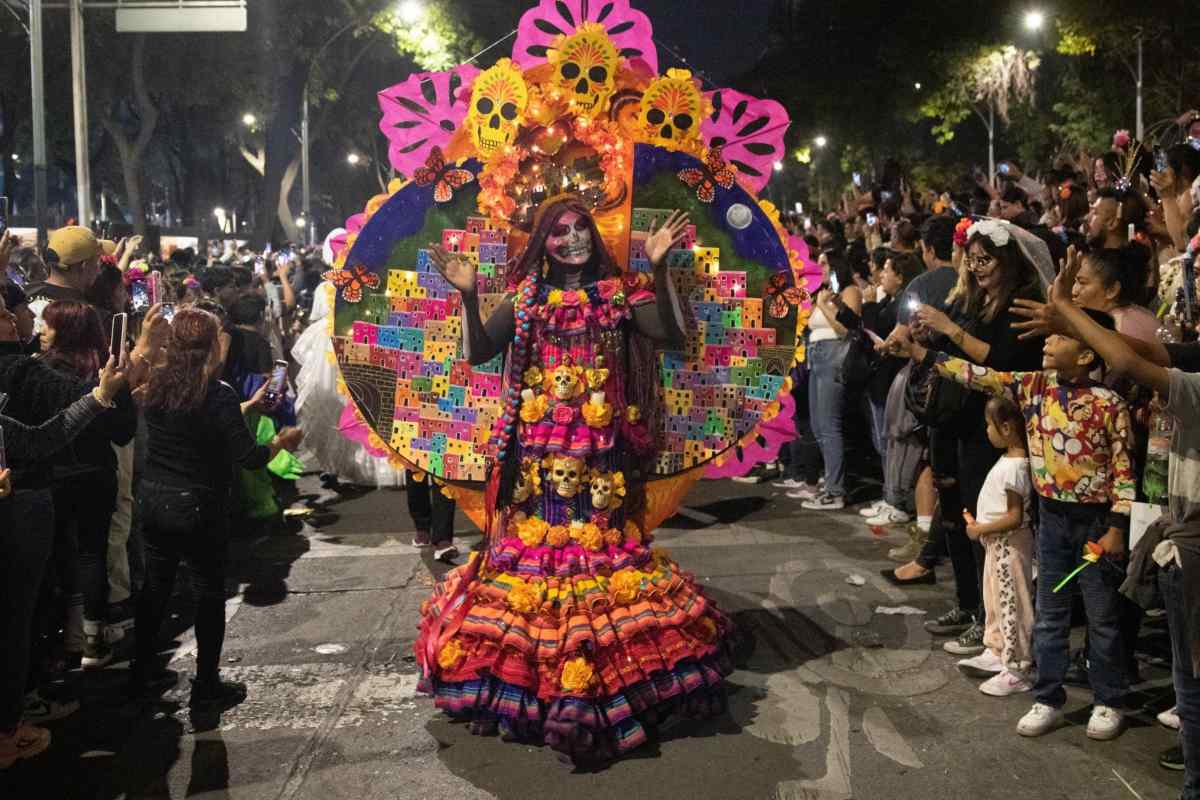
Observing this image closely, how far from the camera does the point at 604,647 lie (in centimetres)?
462

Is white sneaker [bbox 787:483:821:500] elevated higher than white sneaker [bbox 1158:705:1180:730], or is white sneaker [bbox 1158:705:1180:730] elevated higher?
white sneaker [bbox 787:483:821:500]

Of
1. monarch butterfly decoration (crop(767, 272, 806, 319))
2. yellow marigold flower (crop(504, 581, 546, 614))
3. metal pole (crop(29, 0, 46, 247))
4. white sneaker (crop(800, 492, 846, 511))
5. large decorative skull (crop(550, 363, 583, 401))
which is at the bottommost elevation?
white sneaker (crop(800, 492, 846, 511))

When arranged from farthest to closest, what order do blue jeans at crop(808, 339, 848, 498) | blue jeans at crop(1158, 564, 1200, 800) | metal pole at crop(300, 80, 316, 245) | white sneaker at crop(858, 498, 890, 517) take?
metal pole at crop(300, 80, 316, 245)
blue jeans at crop(808, 339, 848, 498)
white sneaker at crop(858, 498, 890, 517)
blue jeans at crop(1158, 564, 1200, 800)

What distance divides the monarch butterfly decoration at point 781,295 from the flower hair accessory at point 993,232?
34.7 inches

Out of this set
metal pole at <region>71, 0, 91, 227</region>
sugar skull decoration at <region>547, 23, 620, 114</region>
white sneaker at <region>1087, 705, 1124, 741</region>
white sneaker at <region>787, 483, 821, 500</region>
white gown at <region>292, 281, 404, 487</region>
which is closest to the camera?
white sneaker at <region>1087, 705, 1124, 741</region>

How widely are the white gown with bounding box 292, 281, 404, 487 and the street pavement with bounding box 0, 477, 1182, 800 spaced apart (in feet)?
10.5

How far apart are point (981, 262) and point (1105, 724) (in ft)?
7.08

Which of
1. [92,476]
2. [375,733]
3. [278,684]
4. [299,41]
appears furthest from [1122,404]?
[299,41]

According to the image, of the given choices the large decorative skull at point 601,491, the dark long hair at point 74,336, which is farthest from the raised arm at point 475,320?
the dark long hair at point 74,336

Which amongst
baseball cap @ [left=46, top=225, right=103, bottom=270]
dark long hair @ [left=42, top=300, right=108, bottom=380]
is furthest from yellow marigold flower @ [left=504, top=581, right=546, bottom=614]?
baseball cap @ [left=46, top=225, right=103, bottom=270]

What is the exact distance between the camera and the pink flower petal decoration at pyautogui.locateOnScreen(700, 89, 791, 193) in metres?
5.27

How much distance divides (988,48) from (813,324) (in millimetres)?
20350

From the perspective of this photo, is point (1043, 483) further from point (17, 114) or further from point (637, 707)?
point (17, 114)

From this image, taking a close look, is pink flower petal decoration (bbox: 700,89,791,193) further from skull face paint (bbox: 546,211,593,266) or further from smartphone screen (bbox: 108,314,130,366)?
smartphone screen (bbox: 108,314,130,366)
